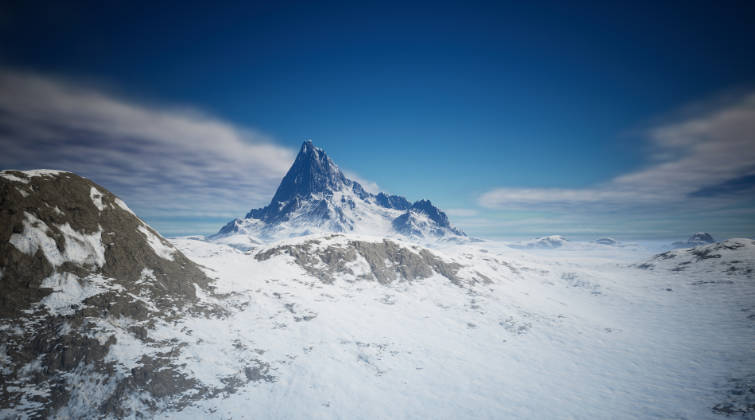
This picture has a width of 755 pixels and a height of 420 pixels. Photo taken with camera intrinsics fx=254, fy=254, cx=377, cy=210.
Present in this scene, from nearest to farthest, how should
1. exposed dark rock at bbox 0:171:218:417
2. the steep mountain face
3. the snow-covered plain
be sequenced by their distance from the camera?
1. the steep mountain face
2. exposed dark rock at bbox 0:171:218:417
3. the snow-covered plain

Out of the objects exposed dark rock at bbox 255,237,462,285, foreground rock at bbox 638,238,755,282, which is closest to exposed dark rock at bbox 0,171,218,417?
exposed dark rock at bbox 255,237,462,285

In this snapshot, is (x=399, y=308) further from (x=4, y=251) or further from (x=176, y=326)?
(x=4, y=251)

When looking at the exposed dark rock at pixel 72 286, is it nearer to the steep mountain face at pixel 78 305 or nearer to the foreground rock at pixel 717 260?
the steep mountain face at pixel 78 305

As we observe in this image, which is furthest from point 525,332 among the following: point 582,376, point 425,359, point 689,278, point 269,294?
point 689,278

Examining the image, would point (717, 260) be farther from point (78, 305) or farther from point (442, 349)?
point (78, 305)

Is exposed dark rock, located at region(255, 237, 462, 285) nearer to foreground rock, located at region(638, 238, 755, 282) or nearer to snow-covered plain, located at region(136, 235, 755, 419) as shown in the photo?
snow-covered plain, located at region(136, 235, 755, 419)

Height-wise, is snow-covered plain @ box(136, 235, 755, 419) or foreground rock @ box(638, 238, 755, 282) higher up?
foreground rock @ box(638, 238, 755, 282)
